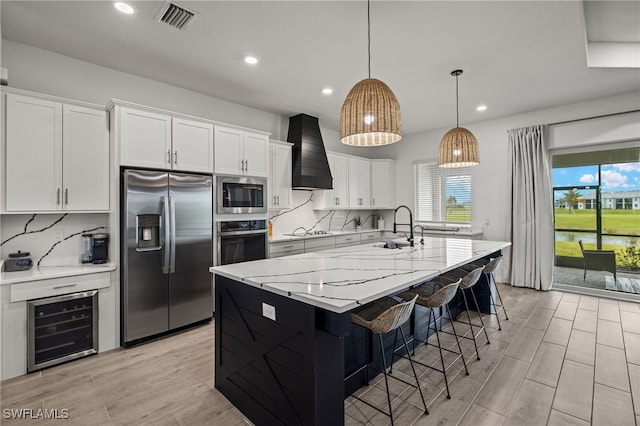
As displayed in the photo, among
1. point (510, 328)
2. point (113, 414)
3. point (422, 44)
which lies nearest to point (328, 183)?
point (422, 44)

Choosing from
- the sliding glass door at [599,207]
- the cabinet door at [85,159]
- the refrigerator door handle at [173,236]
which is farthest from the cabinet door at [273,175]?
the sliding glass door at [599,207]

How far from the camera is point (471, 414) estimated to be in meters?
1.97

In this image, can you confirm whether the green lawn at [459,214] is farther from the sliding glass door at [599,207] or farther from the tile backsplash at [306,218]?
the tile backsplash at [306,218]

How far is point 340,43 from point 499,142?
3772mm

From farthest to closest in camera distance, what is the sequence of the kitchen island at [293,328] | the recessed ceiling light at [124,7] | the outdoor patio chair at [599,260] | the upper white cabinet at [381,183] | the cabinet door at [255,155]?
the upper white cabinet at [381,183] < the outdoor patio chair at [599,260] < the cabinet door at [255,155] < the recessed ceiling light at [124,7] < the kitchen island at [293,328]

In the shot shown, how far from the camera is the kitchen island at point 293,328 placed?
5.22 feet

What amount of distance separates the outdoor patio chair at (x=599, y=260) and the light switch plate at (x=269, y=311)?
5218 mm

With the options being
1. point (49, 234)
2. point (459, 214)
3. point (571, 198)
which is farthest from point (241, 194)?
point (571, 198)

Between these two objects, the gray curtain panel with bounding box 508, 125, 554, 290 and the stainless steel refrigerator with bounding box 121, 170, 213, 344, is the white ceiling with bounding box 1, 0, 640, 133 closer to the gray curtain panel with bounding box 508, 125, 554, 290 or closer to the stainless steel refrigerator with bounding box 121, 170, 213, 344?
the gray curtain panel with bounding box 508, 125, 554, 290

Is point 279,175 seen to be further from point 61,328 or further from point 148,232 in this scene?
point 61,328

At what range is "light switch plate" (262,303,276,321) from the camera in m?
1.80

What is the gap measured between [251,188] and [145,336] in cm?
Result: 202

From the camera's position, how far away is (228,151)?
3.79 m

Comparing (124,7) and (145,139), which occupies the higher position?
(124,7)
